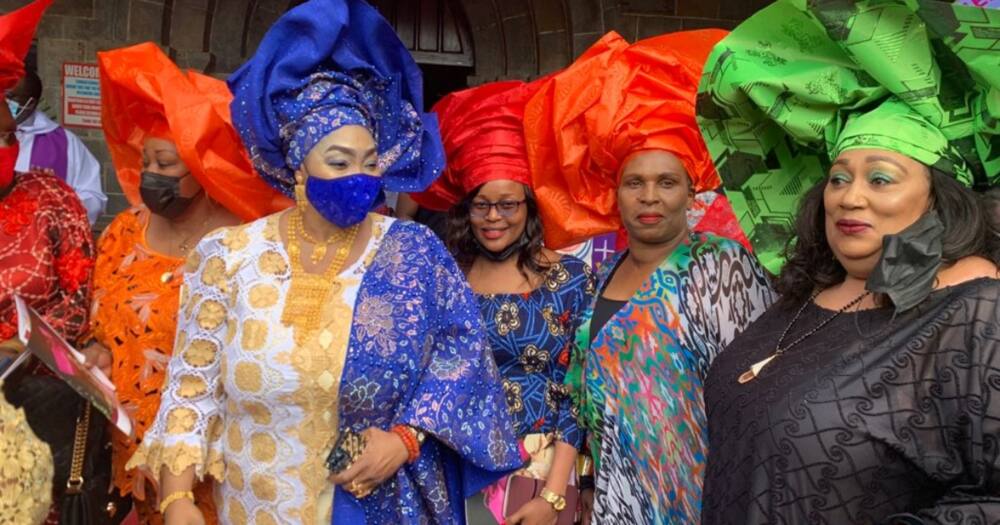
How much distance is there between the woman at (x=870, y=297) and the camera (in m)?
2.08

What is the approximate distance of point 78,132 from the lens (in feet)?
23.4

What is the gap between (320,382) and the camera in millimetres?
2811

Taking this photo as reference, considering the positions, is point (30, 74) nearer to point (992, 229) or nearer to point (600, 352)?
point (600, 352)

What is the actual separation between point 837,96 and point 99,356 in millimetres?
2425

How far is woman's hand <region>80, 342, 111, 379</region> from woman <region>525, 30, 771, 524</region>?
5.00 ft

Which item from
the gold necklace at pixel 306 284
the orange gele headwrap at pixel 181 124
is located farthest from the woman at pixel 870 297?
the orange gele headwrap at pixel 181 124

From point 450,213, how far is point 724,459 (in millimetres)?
1751

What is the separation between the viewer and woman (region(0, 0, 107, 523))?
124 inches

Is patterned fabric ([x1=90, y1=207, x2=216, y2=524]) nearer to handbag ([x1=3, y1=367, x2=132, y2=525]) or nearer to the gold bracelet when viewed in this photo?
handbag ([x1=3, y1=367, x2=132, y2=525])

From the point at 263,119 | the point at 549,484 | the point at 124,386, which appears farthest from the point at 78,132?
the point at 549,484

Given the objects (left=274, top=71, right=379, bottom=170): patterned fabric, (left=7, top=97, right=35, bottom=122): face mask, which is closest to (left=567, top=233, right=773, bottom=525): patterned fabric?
(left=274, top=71, right=379, bottom=170): patterned fabric

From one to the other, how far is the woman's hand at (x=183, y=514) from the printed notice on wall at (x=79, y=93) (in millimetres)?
4898

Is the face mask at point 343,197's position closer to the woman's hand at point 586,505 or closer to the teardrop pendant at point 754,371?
the teardrop pendant at point 754,371

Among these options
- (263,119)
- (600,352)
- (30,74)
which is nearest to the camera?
(263,119)
